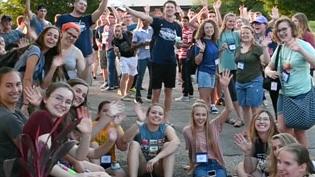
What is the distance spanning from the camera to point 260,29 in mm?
9453

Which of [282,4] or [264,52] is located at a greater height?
[282,4]

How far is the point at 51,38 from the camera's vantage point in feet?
20.7

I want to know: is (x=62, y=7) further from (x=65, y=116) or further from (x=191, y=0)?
(x=191, y=0)

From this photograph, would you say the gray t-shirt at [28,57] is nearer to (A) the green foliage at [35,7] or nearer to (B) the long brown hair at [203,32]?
(B) the long brown hair at [203,32]

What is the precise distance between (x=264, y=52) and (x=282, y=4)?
19.0 meters

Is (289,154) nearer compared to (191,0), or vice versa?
(289,154)

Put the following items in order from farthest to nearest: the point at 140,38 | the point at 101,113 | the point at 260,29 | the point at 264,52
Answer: the point at 140,38 → the point at 260,29 → the point at 264,52 → the point at 101,113

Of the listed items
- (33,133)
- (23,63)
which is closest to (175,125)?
(23,63)

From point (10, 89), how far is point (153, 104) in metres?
2.45

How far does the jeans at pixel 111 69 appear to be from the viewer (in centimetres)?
1212

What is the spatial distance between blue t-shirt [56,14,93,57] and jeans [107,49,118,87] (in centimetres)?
389

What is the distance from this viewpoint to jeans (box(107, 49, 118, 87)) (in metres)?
12.1

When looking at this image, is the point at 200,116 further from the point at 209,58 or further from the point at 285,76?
the point at 209,58

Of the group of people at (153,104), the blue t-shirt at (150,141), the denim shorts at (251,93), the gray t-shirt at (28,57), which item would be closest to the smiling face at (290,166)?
the group of people at (153,104)
